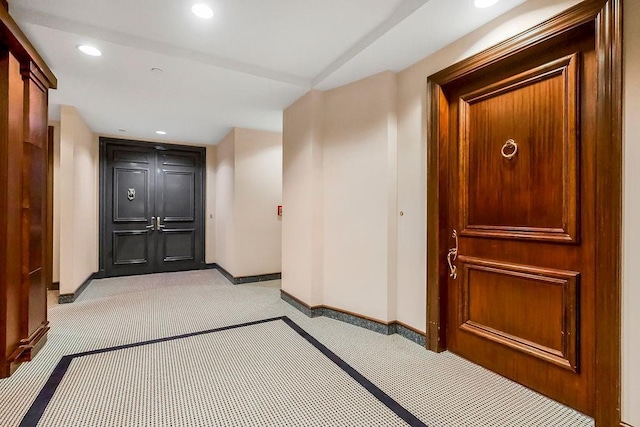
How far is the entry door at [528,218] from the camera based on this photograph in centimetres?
178

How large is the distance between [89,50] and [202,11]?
111cm

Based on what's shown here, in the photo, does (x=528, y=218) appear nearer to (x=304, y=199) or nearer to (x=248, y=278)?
(x=304, y=199)

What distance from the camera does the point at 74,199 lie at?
3998mm

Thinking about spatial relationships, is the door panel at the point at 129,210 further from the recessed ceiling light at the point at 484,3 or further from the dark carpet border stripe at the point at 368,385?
the recessed ceiling light at the point at 484,3

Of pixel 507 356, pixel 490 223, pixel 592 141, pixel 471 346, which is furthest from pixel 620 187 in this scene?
pixel 471 346

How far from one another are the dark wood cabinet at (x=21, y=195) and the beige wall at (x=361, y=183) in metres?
2.31

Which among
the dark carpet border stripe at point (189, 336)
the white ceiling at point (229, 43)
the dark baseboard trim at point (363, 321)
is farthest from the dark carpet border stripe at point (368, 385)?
the white ceiling at point (229, 43)

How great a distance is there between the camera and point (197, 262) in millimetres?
6055

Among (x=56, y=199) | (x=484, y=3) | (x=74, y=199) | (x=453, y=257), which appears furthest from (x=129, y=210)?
(x=484, y=3)

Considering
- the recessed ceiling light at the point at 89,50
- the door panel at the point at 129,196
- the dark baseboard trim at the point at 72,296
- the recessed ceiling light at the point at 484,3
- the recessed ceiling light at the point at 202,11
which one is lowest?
the dark baseboard trim at the point at 72,296

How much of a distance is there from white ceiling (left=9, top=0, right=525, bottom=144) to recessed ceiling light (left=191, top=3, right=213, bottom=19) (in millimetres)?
40

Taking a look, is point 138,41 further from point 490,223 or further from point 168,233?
point 168,233

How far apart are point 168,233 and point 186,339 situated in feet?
11.6

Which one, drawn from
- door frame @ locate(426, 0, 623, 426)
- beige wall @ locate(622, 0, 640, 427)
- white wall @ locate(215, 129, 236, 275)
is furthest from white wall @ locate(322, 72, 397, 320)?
white wall @ locate(215, 129, 236, 275)
